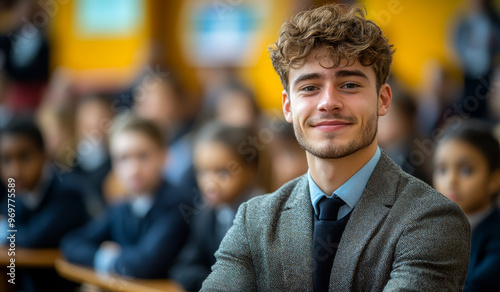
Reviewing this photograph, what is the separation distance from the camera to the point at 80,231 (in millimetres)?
3430

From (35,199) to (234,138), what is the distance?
1537mm

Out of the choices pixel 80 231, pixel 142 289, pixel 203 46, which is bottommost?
pixel 142 289

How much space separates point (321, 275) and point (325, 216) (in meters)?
0.13

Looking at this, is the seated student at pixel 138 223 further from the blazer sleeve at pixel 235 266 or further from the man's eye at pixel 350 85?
the man's eye at pixel 350 85

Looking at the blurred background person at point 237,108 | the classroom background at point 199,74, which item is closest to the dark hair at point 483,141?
the classroom background at point 199,74

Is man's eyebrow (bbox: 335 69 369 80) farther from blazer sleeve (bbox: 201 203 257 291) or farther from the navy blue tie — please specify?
blazer sleeve (bbox: 201 203 257 291)

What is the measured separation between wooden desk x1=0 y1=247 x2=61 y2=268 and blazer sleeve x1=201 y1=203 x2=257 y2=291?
7.61 ft

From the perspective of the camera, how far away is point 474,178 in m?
2.16

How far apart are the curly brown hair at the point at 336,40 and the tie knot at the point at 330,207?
27 cm

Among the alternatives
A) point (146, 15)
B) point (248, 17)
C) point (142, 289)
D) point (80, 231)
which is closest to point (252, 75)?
point (248, 17)

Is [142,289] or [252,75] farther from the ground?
[252,75]

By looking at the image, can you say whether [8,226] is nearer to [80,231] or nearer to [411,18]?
[80,231]

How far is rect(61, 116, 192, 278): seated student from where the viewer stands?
2895mm

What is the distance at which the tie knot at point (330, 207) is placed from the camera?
133cm
